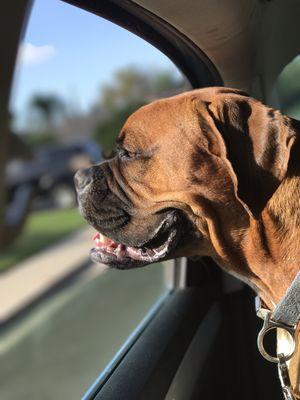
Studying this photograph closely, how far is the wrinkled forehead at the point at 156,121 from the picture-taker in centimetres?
230

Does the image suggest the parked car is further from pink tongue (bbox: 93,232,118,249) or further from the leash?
the leash

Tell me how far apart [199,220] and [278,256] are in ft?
1.08

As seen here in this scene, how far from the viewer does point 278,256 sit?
2217 millimetres

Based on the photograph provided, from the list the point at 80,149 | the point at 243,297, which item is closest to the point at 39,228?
the point at 80,149

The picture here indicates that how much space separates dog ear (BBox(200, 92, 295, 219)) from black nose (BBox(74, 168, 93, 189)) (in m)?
0.58

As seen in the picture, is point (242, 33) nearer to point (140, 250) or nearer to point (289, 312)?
point (140, 250)

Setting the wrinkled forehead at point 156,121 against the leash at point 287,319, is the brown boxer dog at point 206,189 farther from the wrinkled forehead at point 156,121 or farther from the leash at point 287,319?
the leash at point 287,319

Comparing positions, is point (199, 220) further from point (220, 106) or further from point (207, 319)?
point (207, 319)

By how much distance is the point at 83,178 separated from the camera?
2.43m

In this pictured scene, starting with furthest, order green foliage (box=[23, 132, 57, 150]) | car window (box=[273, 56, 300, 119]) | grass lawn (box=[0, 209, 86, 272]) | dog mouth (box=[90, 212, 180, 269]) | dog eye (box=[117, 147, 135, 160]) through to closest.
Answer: green foliage (box=[23, 132, 57, 150])
grass lawn (box=[0, 209, 86, 272])
car window (box=[273, 56, 300, 119])
dog eye (box=[117, 147, 135, 160])
dog mouth (box=[90, 212, 180, 269])

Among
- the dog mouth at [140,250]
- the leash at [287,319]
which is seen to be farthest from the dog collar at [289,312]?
the dog mouth at [140,250]

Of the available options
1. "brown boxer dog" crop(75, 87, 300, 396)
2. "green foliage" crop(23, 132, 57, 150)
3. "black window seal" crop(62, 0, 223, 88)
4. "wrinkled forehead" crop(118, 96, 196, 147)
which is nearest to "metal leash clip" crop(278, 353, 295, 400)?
"brown boxer dog" crop(75, 87, 300, 396)

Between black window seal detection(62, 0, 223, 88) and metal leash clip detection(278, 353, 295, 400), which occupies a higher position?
black window seal detection(62, 0, 223, 88)

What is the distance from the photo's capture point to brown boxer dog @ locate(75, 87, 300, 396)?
81.2 inches
